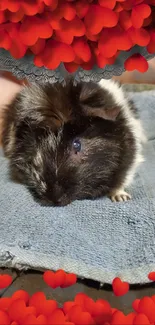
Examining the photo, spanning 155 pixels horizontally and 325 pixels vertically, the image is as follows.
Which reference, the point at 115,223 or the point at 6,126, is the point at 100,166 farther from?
the point at 6,126

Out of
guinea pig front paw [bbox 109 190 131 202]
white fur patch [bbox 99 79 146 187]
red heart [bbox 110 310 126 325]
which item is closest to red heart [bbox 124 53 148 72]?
red heart [bbox 110 310 126 325]

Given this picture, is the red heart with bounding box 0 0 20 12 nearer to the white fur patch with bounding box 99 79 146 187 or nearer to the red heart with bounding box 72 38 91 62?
the red heart with bounding box 72 38 91 62

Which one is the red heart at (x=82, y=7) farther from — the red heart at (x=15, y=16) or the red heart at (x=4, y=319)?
the red heart at (x=4, y=319)

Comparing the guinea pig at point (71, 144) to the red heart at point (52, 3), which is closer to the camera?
the red heart at point (52, 3)

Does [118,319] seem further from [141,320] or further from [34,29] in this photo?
[34,29]

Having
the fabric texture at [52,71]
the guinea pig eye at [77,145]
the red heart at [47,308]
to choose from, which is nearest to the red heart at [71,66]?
the fabric texture at [52,71]

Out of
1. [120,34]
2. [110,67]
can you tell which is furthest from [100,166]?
[120,34]
